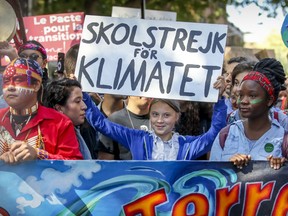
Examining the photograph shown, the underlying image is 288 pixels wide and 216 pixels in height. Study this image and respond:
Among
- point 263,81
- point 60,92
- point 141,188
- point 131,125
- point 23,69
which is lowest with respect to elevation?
point 141,188

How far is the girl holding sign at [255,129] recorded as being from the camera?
5.19m

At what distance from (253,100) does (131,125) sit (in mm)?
1377

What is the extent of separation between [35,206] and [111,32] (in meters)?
1.69

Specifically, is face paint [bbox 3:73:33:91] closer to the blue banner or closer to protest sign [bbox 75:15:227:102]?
the blue banner

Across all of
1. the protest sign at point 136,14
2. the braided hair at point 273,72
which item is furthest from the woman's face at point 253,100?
the protest sign at point 136,14

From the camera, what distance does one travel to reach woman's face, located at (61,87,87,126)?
576 cm

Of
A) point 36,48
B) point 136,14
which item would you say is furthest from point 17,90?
point 136,14

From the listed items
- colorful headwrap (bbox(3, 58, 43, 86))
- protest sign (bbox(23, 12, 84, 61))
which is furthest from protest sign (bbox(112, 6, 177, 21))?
colorful headwrap (bbox(3, 58, 43, 86))

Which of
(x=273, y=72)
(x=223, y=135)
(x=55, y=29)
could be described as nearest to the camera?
(x=223, y=135)

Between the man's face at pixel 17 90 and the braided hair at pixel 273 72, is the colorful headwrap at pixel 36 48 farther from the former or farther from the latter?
the braided hair at pixel 273 72

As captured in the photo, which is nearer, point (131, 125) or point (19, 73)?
point (19, 73)

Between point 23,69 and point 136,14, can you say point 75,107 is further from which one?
point 136,14

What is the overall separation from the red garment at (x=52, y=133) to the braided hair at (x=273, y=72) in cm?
137

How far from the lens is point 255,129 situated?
5305 mm
